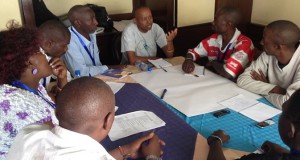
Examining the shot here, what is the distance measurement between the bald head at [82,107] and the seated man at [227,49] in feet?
4.61

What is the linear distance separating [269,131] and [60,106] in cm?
104

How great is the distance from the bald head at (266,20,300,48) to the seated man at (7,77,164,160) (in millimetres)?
1307

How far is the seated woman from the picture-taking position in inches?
44.6

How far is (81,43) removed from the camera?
97.3 inches

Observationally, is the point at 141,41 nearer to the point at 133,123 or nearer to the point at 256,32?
the point at 133,123

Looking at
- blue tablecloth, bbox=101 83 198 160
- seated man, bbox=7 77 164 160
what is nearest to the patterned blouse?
seated man, bbox=7 77 164 160

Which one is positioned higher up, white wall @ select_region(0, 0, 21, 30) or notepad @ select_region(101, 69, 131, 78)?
white wall @ select_region(0, 0, 21, 30)

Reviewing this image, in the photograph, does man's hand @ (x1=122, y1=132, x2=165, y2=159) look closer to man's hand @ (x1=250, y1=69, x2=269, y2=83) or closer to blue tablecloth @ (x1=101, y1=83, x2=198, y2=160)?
blue tablecloth @ (x1=101, y1=83, x2=198, y2=160)

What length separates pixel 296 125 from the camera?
87 cm

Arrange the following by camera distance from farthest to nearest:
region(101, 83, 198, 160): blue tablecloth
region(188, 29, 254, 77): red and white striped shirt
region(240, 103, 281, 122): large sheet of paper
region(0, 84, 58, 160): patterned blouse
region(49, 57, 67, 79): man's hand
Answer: region(188, 29, 254, 77): red and white striped shirt, region(49, 57, 67, 79): man's hand, region(240, 103, 281, 122): large sheet of paper, region(101, 83, 198, 160): blue tablecloth, region(0, 84, 58, 160): patterned blouse

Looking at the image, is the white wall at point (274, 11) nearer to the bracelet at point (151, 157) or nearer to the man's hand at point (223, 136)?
the man's hand at point (223, 136)

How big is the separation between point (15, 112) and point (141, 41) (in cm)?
191

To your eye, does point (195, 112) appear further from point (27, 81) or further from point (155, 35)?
point (155, 35)

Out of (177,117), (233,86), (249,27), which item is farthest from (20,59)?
(249,27)
